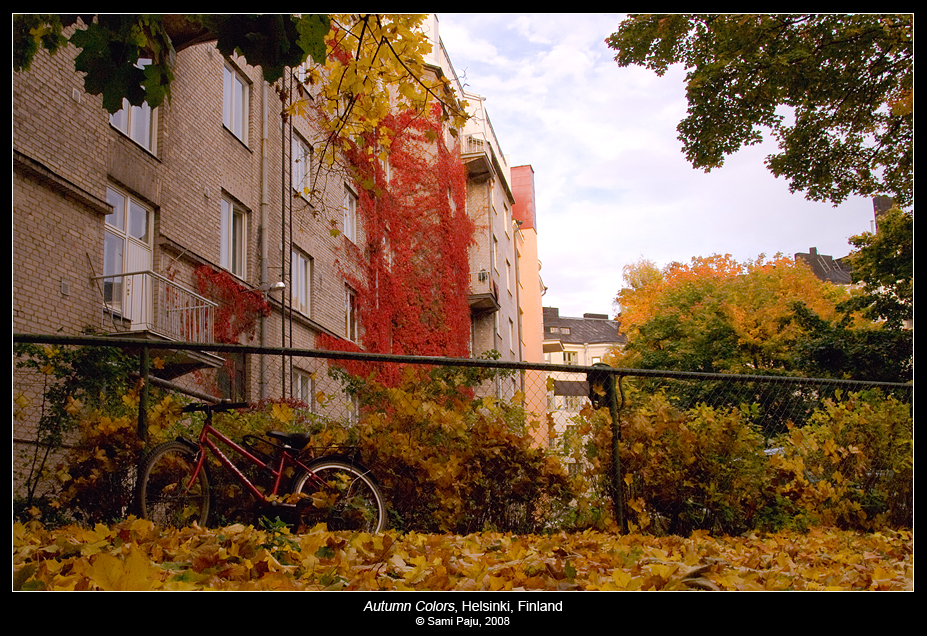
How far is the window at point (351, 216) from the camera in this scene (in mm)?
19672

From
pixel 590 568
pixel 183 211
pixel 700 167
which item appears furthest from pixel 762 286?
pixel 590 568

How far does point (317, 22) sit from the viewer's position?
3.92 meters

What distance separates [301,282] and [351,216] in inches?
134

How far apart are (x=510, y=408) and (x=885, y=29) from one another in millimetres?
5257

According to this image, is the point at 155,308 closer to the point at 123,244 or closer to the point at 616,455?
the point at 123,244

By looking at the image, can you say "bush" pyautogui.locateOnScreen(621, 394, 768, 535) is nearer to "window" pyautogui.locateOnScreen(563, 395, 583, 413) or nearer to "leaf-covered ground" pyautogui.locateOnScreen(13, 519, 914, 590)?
"window" pyautogui.locateOnScreen(563, 395, 583, 413)

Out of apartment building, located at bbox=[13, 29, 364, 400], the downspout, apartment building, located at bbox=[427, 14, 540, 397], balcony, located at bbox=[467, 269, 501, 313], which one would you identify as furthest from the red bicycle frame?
balcony, located at bbox=[467, 269, 501, 313]

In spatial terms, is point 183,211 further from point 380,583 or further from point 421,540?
point 380,583

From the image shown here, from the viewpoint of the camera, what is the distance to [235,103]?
1564cm

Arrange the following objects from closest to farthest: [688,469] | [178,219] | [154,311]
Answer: [688,469] < [154,311] < [178,219]

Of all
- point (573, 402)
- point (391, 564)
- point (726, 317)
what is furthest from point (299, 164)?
point (726, 317)

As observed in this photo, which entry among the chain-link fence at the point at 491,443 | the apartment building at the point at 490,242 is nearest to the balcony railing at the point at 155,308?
the chain-link fence at the point at 491,443

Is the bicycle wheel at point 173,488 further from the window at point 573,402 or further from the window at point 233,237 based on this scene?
the window at point 233,237

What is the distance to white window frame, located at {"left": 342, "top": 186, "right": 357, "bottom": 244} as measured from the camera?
64.4 feet
